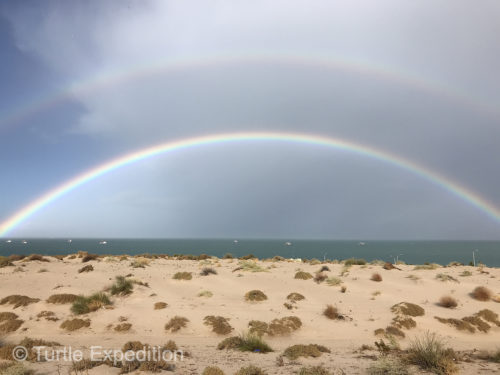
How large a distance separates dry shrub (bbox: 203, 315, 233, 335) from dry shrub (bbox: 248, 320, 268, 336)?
3.38 ft

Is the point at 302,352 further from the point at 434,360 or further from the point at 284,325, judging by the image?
the point at 284,325

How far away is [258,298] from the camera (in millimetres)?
20359

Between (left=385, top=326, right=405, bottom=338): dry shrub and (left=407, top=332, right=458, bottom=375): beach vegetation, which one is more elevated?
(left=407, top=332, right=458, bottom=375): beach vegetation

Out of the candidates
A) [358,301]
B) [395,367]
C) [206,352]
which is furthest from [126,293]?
[395,367]

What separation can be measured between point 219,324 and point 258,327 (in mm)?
1928

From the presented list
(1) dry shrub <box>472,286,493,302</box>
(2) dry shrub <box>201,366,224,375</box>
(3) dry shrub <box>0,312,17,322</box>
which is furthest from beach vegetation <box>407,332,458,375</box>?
(3) dry shrub <box>0,312,17,322</box>

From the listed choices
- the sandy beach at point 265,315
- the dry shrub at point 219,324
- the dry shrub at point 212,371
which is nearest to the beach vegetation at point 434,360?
the sandy beach at point 265,315

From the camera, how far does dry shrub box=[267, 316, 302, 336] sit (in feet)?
50.0

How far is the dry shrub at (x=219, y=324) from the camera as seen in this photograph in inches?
603

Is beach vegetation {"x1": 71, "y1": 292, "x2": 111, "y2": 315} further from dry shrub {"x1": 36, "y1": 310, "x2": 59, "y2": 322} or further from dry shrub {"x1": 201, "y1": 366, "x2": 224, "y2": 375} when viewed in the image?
dry shrub {"x1": 201, "y1": 366, "x2": 224, "y2": 375}

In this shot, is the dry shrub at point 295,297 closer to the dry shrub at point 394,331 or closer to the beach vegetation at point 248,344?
the dry shrub at point 394,331

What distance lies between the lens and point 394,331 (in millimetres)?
15367

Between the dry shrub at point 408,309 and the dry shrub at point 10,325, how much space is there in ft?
63.9

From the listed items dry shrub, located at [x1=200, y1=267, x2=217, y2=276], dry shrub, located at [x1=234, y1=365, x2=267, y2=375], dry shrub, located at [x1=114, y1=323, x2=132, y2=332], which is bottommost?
dry shrub, located at [x1=114, y1=323, x2=132, y2=332]
